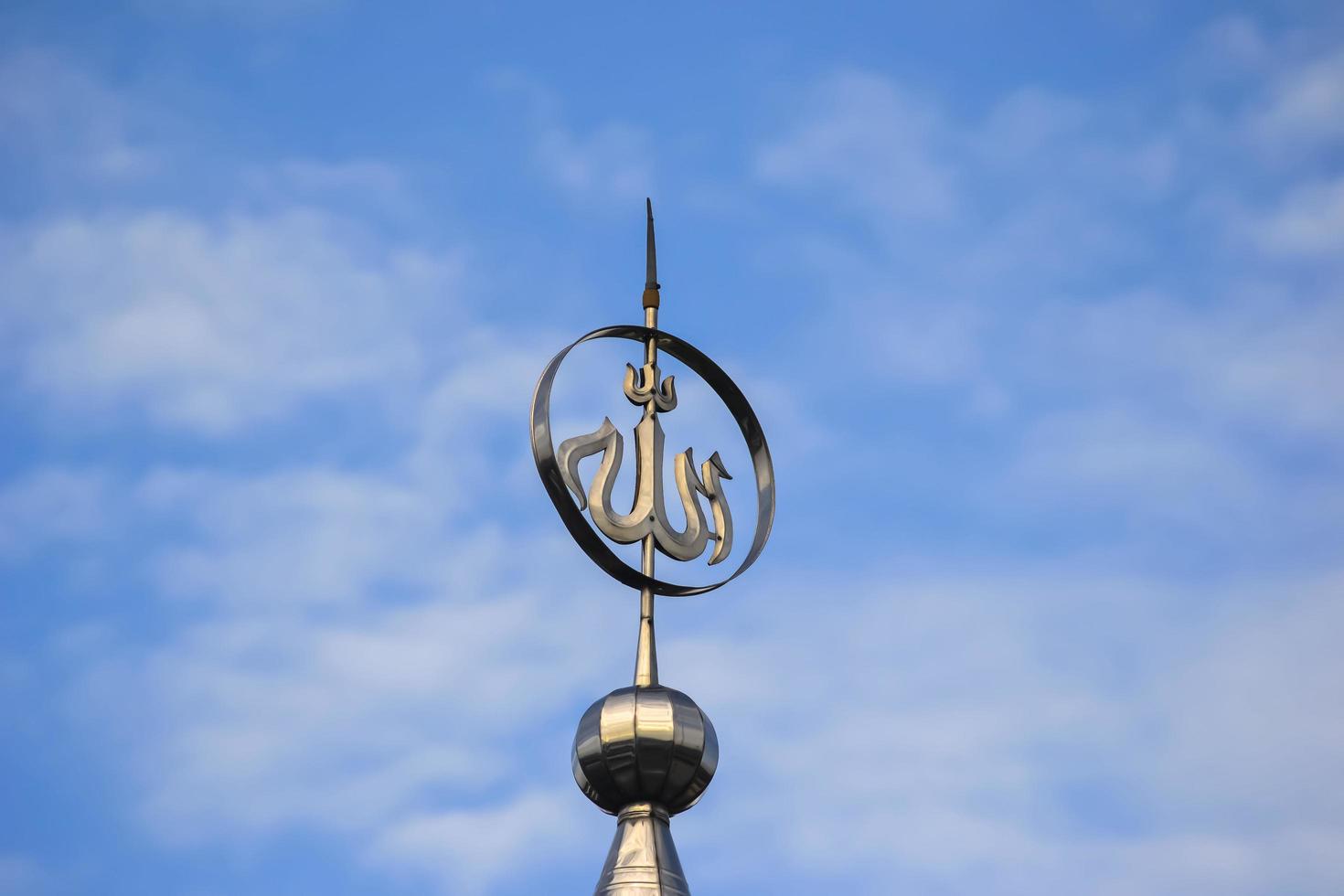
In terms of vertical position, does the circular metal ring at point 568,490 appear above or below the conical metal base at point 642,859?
above

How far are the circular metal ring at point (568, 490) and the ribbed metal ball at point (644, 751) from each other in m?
1.09

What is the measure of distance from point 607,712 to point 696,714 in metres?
0.74

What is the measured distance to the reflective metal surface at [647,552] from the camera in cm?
1773

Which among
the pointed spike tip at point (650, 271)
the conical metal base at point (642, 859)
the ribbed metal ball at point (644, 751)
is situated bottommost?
the conical metal base at point (642, 859)

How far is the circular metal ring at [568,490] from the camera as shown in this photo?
18.3 meters

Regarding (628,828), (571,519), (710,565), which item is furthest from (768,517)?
(628,828)

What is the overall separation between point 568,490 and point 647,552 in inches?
37.5

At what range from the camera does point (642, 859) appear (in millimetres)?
17281

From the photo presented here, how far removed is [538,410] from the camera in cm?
1827

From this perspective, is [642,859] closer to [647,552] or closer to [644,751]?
[644,751]

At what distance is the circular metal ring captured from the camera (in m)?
18.3

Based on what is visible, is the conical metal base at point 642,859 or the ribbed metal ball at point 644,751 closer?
the conical metal base at point 642,859

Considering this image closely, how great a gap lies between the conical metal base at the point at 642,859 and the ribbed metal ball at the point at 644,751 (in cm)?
14

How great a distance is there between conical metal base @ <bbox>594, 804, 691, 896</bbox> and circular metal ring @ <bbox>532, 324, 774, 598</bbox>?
197 cm
